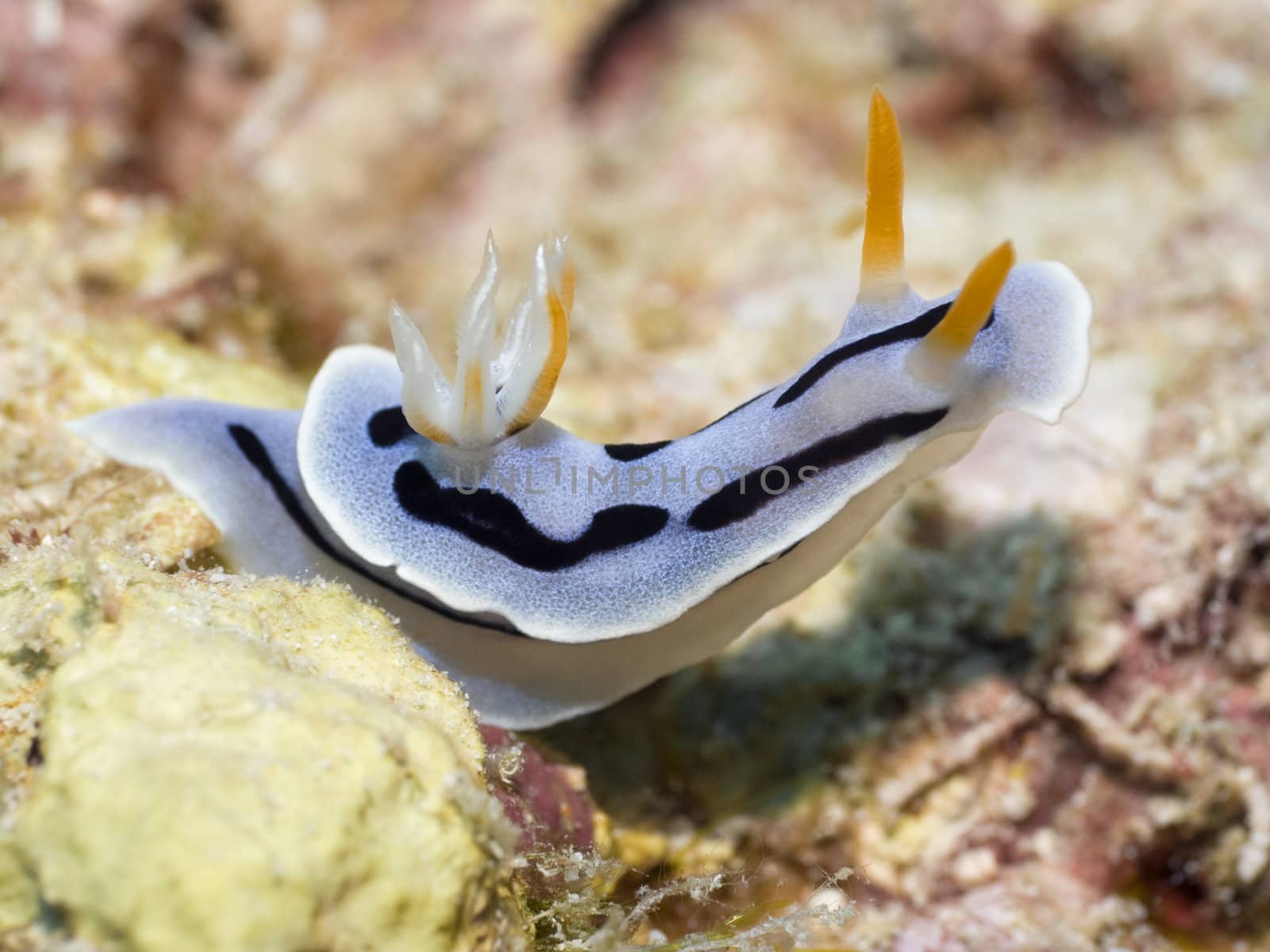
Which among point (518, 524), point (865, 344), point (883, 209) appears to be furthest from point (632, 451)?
point (883, 209)

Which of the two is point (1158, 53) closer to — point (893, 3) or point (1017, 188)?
point (1017, 188)

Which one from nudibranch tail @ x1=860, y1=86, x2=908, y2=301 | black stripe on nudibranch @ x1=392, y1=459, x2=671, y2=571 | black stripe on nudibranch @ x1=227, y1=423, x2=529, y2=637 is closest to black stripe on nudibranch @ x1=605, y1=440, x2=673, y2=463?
black stripe on nudibranch @ x1=392, y1=459, x2=671, y2=571

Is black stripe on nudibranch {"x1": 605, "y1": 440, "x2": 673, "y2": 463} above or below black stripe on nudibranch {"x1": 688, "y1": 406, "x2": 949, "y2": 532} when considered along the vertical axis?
above

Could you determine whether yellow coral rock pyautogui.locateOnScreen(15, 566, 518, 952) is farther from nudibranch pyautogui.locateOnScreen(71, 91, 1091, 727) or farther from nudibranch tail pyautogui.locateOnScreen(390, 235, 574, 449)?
nudibranch tail pyautogui.locateOnScreen(390, 235, 574, 449)

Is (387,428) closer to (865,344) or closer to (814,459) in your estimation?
(814,459)

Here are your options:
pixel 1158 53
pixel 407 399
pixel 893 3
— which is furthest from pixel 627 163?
pixel 407 399

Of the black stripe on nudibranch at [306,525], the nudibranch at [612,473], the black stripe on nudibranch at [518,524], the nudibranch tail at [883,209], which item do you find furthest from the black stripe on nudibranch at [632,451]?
the nudibranch tail at [883,209]

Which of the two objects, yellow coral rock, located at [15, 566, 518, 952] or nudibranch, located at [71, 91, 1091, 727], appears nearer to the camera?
yellow coral rock, located at [15, 566, 518, 952]
